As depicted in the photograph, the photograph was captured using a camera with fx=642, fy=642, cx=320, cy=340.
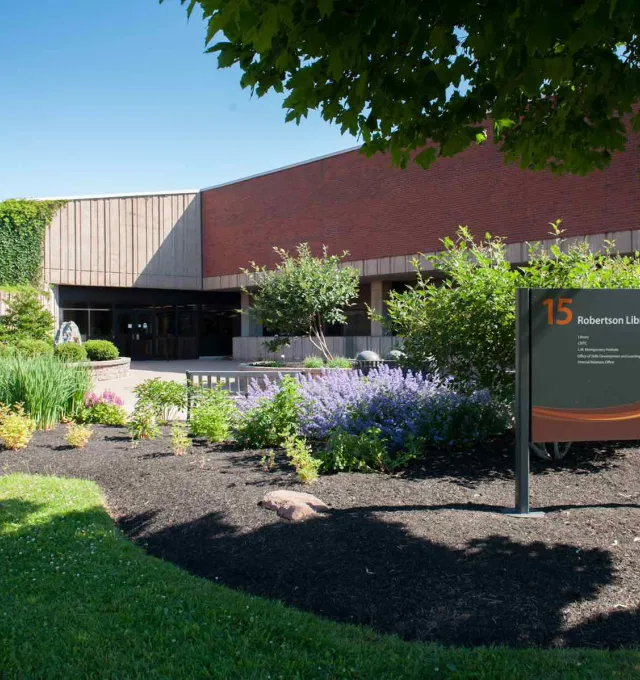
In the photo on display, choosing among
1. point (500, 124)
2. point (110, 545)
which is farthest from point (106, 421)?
point (500, 124)

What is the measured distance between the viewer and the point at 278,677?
2.84m

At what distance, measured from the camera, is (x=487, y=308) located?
6816 millimetres

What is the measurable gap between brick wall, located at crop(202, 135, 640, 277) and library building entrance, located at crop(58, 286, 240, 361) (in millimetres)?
2483

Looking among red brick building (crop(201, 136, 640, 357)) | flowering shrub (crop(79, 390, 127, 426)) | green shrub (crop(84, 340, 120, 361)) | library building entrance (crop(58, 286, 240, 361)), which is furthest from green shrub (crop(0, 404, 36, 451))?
library building entrance (crop(58, 286, 240, 361))

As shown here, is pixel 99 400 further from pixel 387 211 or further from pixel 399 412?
pixel 387 211

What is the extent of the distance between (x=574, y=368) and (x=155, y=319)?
30.0 m

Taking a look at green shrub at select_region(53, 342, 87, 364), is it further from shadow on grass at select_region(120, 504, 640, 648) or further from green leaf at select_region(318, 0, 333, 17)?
green leaf at select_region(318, 0, 333, 17)

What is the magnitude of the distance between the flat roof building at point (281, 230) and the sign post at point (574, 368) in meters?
15.2

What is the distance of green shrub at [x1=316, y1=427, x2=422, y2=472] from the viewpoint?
6.12m

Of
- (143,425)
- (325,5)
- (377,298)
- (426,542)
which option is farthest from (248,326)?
(325,5)


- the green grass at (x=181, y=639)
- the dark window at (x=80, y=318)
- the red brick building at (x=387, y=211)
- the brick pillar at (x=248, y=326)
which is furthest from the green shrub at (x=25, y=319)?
the green grass at (x=181, y=639)

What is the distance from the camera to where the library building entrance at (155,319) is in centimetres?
3012

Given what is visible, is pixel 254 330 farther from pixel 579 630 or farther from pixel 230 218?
pixel 579 630

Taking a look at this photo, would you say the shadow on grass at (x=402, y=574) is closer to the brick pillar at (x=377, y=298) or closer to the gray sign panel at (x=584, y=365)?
the gray sign panel at (x=584, y=365)
